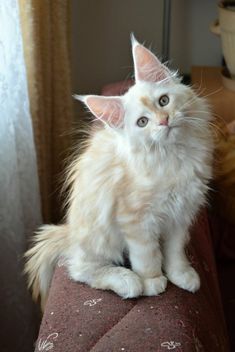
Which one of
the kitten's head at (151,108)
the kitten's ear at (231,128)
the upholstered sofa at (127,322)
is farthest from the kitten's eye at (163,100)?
the kitten's ear at (231,128)

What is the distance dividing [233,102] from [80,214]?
3.01ft

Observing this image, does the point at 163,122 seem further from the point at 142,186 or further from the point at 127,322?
the point at 127,322

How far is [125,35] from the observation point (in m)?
2.09

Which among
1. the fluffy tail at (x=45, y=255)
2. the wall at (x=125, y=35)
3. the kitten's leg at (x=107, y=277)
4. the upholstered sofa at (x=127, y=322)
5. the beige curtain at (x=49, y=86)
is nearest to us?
the upholstered sofa at (x=127, y=322)

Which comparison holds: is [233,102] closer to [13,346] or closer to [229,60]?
[229,60]

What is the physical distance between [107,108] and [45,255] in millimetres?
447

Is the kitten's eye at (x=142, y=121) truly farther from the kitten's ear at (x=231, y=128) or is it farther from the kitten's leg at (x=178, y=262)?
the kitten's ear at (x=231, y=128)

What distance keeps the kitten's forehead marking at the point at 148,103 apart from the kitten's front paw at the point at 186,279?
0.39 m

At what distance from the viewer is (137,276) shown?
108cm

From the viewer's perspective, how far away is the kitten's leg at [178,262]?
3.57ft

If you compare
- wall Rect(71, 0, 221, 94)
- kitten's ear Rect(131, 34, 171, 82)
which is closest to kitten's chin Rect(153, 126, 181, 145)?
kitten's ear Rect(131, 34, 171, 82)

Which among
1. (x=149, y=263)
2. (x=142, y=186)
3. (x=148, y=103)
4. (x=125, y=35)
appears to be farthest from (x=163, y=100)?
(x=125, y=35)

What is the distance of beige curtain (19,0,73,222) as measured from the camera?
4.39ft

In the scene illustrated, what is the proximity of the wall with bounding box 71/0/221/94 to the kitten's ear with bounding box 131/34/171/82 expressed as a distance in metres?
1.09
